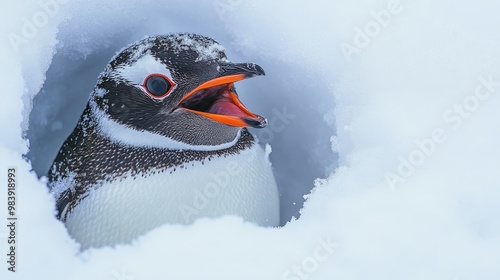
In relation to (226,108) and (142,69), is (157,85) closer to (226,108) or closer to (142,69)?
(142,69)

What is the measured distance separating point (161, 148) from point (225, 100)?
267 millimetres

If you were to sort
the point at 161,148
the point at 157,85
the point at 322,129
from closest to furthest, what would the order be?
the point at 157,85, the point at 161,148, the point at 322,129

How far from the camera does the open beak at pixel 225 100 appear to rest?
6.41ft

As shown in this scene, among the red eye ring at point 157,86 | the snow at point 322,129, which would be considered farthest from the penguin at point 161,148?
the snow at point 322,129

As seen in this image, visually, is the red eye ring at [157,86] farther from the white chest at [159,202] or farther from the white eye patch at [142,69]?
the white chest at [159,202]

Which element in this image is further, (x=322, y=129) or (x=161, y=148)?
(x=322, y=129)

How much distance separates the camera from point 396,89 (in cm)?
205

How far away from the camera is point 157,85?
1982 millimetres

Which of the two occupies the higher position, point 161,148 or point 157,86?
point 157,86

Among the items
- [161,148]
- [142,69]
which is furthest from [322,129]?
[142,69]

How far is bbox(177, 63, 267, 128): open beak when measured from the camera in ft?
6.41

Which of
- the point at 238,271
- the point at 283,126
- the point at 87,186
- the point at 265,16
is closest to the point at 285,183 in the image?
the point at 283,126

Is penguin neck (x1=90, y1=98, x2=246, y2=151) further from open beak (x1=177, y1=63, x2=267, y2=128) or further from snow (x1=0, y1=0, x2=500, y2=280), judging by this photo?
snow (x1=0, y1=0, x2=500, y2=280)

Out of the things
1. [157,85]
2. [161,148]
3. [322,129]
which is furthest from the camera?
[322,129]
